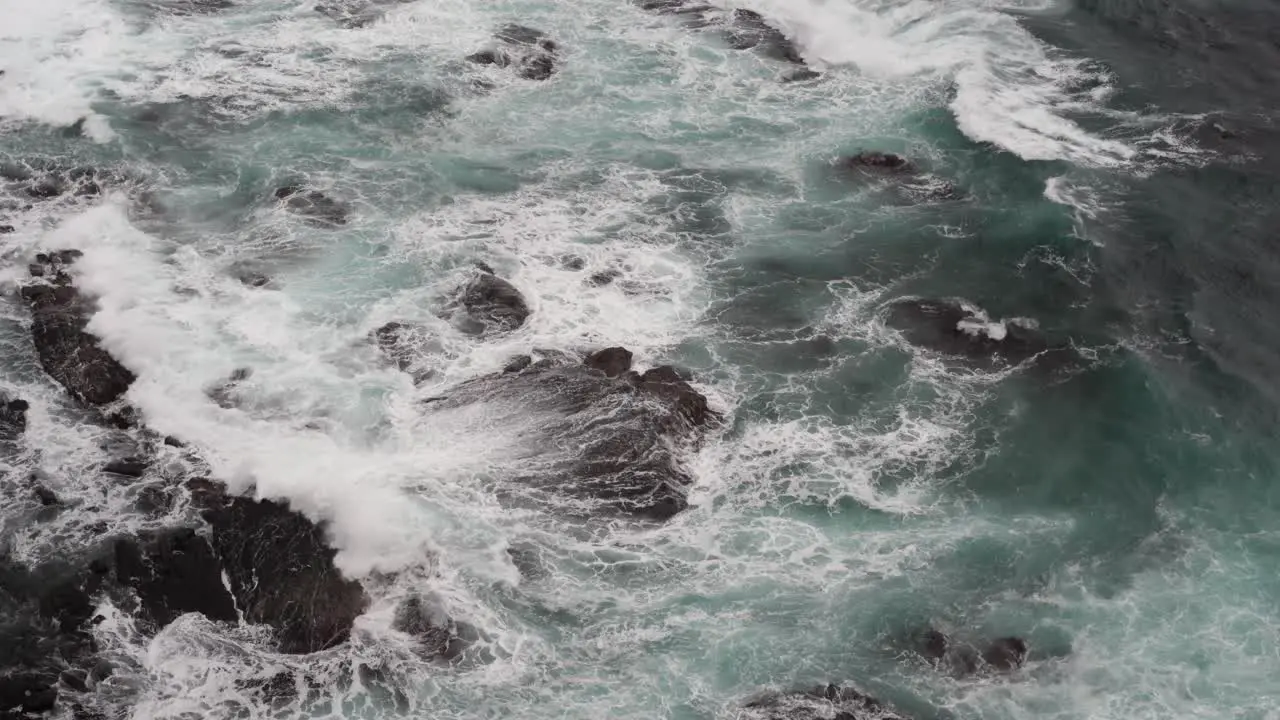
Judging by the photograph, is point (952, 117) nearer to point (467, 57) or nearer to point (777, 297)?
point (777, 297)

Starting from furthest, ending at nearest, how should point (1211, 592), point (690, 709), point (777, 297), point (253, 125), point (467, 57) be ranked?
point (467, 57)
point (253, 125)
point (777, 297)
point (1211, 592)
point (690, 709)

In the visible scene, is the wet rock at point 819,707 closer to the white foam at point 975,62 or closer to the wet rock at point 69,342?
the wet rock at point 69,342

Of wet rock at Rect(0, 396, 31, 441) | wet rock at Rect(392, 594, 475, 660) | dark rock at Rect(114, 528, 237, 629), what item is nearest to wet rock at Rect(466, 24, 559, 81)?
wet rock at Rect(0, 396, 31, 441)

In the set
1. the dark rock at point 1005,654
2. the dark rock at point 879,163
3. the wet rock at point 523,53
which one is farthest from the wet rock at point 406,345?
the dark rock at point 879,163

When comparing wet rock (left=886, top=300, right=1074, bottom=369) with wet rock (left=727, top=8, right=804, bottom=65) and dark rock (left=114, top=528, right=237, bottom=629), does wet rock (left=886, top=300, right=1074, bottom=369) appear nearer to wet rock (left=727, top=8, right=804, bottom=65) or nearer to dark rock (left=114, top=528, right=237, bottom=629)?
wet rock (left=727, top=8, right=804, bottom=65)

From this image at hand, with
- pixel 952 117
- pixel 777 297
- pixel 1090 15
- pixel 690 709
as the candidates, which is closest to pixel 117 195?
pixel 777 297

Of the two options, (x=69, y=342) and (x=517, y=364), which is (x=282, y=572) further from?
(x=69, y=342)
